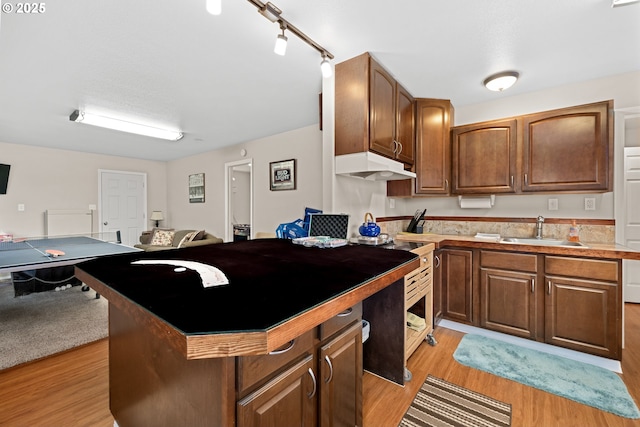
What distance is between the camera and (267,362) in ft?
2.43

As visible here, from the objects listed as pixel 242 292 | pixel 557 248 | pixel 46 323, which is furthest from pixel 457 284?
pixel 46 323

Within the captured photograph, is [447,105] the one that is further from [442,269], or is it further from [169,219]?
[169,219]

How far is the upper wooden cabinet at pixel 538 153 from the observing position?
2.14m

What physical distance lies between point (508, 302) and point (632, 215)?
92.2 inches

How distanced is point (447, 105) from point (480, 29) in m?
1.12

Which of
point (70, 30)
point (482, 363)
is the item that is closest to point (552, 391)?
point (482, 363)

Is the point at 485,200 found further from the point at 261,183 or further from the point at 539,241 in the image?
the point at 261,183

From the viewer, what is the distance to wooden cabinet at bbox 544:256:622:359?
187 centimetres

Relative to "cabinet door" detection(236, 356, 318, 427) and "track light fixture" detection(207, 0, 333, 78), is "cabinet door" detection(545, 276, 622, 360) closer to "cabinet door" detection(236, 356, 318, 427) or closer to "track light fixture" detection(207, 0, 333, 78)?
"cabinet door" detection(236, 356, 318, 427)

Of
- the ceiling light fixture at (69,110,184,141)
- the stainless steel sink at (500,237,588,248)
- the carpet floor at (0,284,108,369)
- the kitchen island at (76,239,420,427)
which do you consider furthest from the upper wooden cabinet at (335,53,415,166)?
the ceiling light fixture at (69,110,184,141)

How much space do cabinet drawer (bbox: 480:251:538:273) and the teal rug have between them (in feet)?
2.15

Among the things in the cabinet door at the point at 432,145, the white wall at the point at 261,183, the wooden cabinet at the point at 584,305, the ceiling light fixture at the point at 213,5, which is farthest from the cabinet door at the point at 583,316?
the ceiling light fixture at the point at 213,5

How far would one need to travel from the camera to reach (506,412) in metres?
1.51

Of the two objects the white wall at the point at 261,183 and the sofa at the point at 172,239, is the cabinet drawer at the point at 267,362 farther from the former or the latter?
the sofa at the point at 172,239
